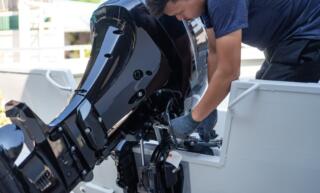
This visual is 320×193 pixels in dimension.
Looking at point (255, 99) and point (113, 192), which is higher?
point (255, 99)

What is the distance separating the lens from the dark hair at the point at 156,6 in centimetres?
123

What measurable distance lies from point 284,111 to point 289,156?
13 cm

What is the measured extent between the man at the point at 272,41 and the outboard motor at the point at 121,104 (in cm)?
7

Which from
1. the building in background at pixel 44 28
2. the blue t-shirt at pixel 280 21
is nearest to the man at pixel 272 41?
the blue t-shirt at pixel 280 21

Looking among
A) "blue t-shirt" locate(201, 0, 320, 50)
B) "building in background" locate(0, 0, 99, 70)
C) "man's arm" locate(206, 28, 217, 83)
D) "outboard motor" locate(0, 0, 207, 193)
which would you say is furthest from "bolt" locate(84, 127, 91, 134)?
"building in background" locate(0, 0, 99, 70)

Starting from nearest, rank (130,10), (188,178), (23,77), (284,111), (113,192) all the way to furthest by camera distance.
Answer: (284,111) < (130,10) < (188,178) < (113,192) < (23,77)

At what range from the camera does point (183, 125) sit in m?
1.41

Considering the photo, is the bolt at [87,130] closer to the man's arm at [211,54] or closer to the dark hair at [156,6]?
the dark hair at [156,6]

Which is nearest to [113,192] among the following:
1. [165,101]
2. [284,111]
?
[165,101]

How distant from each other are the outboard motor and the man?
74mm

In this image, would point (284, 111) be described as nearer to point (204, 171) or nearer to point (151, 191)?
point (204, 171)

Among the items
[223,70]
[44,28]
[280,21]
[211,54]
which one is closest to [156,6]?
[223,70]

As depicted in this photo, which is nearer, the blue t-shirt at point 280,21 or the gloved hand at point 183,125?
the gloved hand at point 183,125

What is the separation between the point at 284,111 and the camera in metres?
1.23
